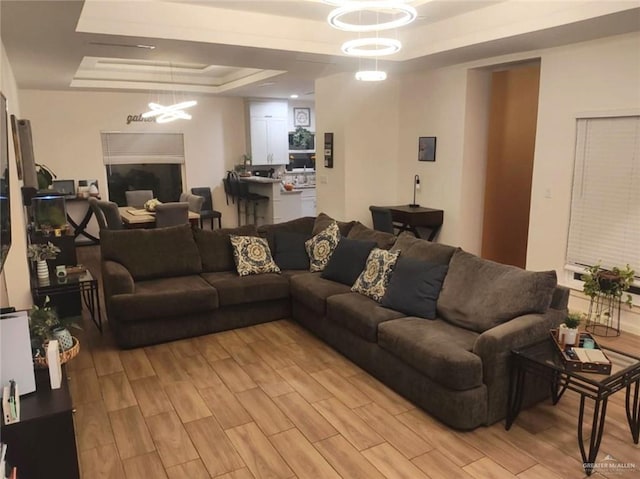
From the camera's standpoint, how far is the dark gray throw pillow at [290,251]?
4762mm

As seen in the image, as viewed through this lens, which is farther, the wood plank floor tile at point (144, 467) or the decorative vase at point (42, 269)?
the decorative vase at point (42, 269)

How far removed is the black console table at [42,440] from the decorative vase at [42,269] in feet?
7.33

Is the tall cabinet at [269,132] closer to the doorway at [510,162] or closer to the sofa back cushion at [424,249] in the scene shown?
the doorway at [510,162]

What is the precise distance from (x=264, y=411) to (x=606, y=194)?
3.59 meters

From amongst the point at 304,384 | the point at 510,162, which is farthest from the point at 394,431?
the point at 510,162

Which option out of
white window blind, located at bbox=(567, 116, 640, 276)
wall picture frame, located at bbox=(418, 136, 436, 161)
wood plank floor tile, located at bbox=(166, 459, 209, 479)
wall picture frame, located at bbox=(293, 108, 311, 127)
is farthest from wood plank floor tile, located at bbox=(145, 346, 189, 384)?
wall picture frame, located at bbox=(293, 108, 311, 127)

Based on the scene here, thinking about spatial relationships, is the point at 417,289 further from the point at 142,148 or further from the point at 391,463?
the point at 142,148

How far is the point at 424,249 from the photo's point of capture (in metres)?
3.74

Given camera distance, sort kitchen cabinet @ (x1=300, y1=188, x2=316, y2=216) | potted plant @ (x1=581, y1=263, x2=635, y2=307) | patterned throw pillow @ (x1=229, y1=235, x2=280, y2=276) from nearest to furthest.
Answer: potted plant @ (x1=581, y1=263, x2=635, y2=307) → patterned throw pillow @ (x1=229, y1=235, x2=280, y2=276) → kitchen cabinet @ (x1=300, y1=188, x2=316, y2=216)

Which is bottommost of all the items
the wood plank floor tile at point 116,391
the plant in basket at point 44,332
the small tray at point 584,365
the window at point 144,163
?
the wood plank floor tile at point 116,391

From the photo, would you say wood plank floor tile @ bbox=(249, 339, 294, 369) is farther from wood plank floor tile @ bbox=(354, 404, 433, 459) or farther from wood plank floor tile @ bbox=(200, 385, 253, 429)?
wood plank floor tile @ bbox=(354, 404, 433, 459)

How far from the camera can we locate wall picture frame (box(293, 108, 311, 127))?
10.5 meters

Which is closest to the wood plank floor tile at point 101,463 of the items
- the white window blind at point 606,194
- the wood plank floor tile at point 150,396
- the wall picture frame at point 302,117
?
the wood plank floor tile at point 150,396

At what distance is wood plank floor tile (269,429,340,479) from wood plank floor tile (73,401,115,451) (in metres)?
0.97
